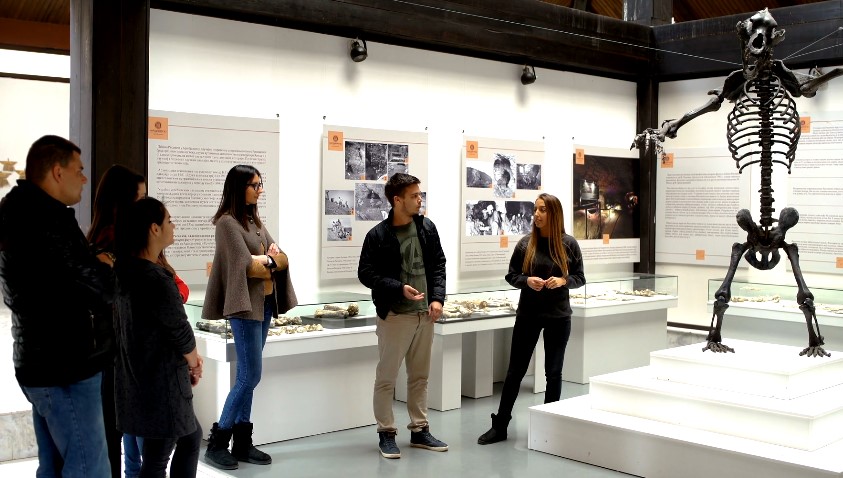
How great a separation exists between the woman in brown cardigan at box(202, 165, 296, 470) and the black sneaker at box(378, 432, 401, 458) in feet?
3.08

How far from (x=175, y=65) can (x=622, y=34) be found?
218 inches

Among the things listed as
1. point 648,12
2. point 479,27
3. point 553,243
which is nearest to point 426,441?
point 553,243

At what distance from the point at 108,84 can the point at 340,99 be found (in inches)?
89.4

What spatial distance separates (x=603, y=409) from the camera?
20.3 ft

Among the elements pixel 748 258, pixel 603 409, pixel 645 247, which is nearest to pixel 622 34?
pixel 645 247

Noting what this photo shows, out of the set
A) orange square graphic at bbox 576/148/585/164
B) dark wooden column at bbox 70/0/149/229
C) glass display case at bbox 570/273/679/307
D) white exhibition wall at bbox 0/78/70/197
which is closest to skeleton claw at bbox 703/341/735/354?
glass display case at bbox 570/273/679/307

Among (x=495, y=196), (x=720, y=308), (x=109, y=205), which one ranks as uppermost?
(x=495, y=196)

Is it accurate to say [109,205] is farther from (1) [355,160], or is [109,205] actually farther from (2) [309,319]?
(1) [355,160]

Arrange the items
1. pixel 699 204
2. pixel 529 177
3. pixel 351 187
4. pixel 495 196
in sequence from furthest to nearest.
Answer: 1. pixel 699 204
2. pixel 529 177
3. pixel 495 196
4. pixel 351 187

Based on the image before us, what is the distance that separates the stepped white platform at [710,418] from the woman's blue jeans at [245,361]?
2010mm

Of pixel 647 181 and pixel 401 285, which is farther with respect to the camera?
pixel 647 181

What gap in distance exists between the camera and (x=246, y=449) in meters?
5.79

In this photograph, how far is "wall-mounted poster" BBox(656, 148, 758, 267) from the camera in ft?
33.2

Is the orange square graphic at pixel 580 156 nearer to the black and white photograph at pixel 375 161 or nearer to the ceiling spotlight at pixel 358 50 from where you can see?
the black and white photograph at pixel 375 161
